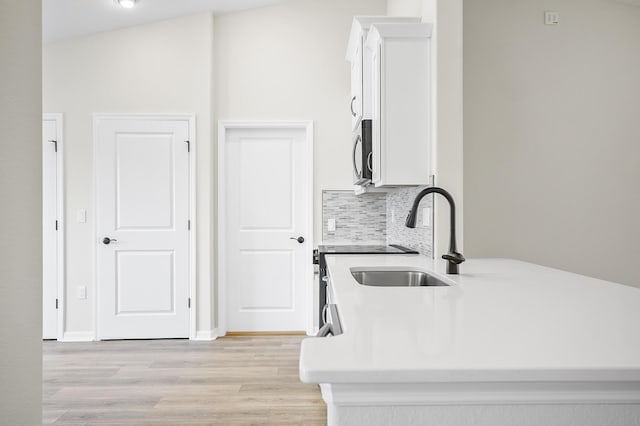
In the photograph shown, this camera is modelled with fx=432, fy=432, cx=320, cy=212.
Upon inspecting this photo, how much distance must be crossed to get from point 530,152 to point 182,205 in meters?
2.90

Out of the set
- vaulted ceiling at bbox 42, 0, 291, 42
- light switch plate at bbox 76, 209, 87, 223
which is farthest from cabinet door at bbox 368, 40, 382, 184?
light switch plate at bbox 76, 209, 87, 223

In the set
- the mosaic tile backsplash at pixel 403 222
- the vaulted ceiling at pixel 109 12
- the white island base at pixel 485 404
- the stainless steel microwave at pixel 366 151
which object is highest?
the vaulted ceiling at pixel 109 12

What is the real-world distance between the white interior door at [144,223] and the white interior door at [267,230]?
45 cm

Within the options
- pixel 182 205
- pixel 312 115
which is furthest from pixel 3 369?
pixel 312 115

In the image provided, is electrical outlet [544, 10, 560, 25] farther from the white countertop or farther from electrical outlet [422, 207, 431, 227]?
the white countertop

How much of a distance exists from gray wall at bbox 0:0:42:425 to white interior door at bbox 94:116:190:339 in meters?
2.39

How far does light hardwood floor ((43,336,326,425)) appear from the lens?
244 cm

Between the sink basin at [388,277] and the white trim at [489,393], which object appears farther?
the sink basin at [388,277]

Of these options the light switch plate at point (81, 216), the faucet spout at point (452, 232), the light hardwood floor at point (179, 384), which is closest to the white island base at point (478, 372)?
the faucet spout at point (452, 232)

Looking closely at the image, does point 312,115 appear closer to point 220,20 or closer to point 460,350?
point 220,20

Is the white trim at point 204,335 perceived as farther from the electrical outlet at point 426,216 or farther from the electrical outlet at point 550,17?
the electrical outlet at point 550,17

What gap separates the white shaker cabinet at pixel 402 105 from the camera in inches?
91.8

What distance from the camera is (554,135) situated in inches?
117

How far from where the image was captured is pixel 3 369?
1.39 metres
